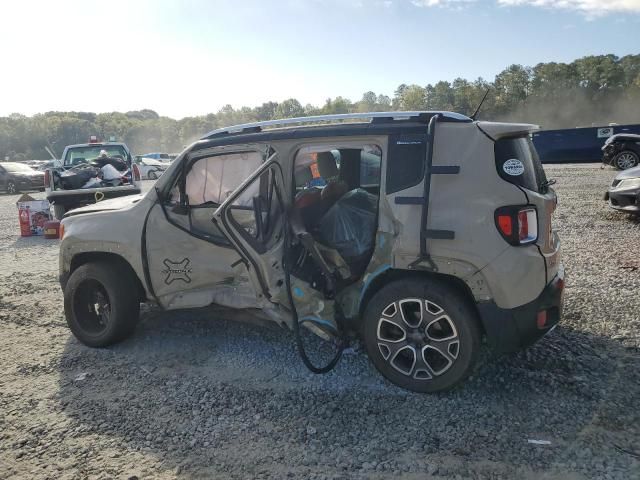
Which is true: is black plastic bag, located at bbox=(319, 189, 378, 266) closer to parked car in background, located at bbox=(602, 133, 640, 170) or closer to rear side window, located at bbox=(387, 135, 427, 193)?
rear side window, located at bbox=(387, 135, 427, 193)

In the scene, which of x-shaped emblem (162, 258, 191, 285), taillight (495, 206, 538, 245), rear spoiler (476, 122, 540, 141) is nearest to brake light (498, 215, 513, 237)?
taillight (495, 206, 538, 245)

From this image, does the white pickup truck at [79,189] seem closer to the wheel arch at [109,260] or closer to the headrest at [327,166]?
the wheel arch at [109,260]

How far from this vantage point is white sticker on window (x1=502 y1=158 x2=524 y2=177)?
3.35 m

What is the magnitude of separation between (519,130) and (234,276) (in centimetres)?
243

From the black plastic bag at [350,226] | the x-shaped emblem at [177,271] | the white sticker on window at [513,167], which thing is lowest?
the x-shaped emblem at [177,271]

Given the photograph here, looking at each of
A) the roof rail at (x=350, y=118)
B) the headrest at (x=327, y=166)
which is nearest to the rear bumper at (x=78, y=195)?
the roof rail at (x=350, y=118)

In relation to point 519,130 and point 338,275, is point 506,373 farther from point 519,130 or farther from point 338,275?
point 519,130

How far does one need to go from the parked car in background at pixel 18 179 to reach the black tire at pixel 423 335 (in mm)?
24525

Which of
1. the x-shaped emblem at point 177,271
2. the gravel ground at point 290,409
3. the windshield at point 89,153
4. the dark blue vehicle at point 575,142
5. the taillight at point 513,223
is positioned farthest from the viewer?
the dark blue vehicle at point 575,142

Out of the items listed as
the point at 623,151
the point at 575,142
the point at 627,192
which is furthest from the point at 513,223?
the point at 575,142

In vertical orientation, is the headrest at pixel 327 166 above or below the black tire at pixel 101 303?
above

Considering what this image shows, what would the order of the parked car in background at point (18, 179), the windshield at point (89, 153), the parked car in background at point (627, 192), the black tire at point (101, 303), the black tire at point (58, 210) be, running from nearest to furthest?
the black tire at point (101, 303) → the parked car in background at point (627, 192) → the black tire at point (58, 210) → the windshield at point (89, 153) → the parked car in background at point (18, 179)

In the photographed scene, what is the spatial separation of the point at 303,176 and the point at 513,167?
169 centimetres

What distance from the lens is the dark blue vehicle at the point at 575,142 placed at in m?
23.1
